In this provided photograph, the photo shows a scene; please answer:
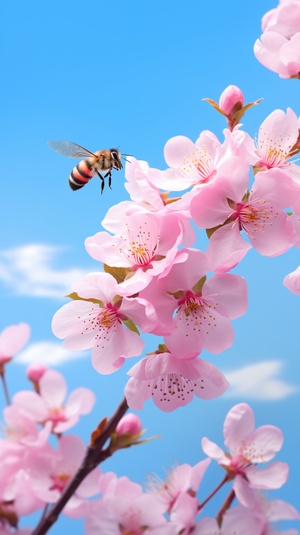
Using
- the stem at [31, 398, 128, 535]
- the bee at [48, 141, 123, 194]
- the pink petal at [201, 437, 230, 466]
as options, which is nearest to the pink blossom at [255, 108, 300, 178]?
the stem at [31, 398, 128, 535]

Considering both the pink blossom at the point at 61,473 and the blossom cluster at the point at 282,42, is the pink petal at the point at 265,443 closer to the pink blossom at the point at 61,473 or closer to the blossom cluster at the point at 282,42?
the pink blossom at the point at 61,473

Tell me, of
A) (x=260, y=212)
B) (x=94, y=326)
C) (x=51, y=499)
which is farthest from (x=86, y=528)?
(x=260, y=212)

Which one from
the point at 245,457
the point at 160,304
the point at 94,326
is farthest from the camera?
the point at 245,457

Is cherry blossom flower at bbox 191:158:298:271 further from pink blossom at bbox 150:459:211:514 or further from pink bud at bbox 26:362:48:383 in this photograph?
pink bud at bbox 26:362:48:383

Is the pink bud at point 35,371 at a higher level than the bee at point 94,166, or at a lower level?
lower

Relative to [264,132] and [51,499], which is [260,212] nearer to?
[264,132]

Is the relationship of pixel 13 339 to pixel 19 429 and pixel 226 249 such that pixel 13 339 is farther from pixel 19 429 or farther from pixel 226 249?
pixel 226 249

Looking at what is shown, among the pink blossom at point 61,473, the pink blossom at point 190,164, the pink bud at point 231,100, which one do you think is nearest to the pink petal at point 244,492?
the pink blossom at point 61,473
